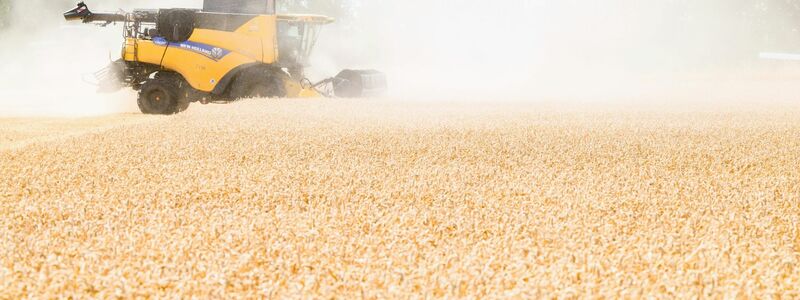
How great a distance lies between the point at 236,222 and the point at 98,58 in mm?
22768

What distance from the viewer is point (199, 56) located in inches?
617

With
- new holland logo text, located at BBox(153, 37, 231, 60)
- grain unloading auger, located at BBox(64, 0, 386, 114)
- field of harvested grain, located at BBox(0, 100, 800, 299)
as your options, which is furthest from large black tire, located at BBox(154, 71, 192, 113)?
field of harvested grain, located at BBox(0, 100, 800, 299)

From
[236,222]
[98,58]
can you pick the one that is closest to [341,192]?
[236,222]

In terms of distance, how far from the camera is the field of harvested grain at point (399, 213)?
392 centimetres

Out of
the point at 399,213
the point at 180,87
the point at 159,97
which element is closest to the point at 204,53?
the point at 180,87

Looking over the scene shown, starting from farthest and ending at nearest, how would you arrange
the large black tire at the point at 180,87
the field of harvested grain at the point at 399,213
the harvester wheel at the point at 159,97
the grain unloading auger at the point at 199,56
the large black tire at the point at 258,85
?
the large black tire at the point at 258,85 < the grain unloading auger at the point at 199,56 < the large black tire at the point at 180,87 < the harvester wheel at the point at 159,97 < the field of harvested grain at the point at 399,213

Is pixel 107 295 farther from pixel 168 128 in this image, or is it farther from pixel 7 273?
pixel 168 128

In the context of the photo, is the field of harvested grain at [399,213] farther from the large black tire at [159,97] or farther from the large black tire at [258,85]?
the large black tire at [258,85]

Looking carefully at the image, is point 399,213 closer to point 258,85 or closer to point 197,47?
point 197,47

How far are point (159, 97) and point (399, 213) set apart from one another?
10453 millimetres

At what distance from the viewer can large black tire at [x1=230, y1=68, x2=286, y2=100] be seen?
15977mm

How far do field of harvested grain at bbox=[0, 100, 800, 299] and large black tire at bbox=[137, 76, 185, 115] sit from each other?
4.12 m

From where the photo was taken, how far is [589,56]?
41906mm

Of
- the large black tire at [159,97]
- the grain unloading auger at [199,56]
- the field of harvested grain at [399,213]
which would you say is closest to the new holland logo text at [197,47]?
the grain unloading auger at [199,56]
